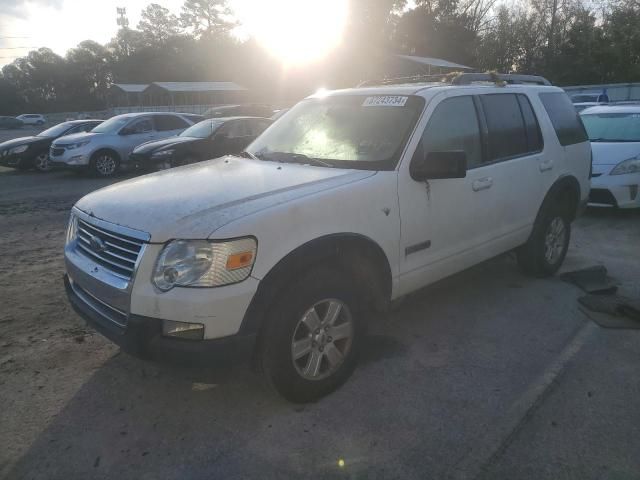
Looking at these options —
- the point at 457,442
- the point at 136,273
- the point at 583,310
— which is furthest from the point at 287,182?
the point at 583,310

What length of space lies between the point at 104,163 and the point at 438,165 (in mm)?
11892

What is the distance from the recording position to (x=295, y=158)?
3.84m

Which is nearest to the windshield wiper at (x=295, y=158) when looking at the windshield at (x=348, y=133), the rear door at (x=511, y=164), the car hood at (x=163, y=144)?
the windshield at (x=348, y=133)

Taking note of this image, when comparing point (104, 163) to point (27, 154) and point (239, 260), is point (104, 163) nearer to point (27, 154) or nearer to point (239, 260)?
point (27, 154)

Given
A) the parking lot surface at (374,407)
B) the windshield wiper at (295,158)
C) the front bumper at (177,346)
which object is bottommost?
the parking lot surface at (374,407)

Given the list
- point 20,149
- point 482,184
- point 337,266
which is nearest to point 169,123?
point 20,149

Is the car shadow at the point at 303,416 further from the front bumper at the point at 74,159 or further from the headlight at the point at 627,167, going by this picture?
the front bumper at the point at 74,159

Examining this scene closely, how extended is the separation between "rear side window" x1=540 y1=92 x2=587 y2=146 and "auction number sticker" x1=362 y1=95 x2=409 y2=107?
1886mm

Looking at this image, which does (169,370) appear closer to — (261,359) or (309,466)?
(261,359)

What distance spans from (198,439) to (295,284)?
0.98m

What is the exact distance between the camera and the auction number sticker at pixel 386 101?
3.80m

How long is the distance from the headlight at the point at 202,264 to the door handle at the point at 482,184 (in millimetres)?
2058

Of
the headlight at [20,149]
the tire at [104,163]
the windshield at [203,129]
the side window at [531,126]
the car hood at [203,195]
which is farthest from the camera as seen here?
the headlight at [20,149]

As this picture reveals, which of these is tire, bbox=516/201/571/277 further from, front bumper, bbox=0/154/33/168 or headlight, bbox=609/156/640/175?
A: front bumper, bbox=0/154/33/168
